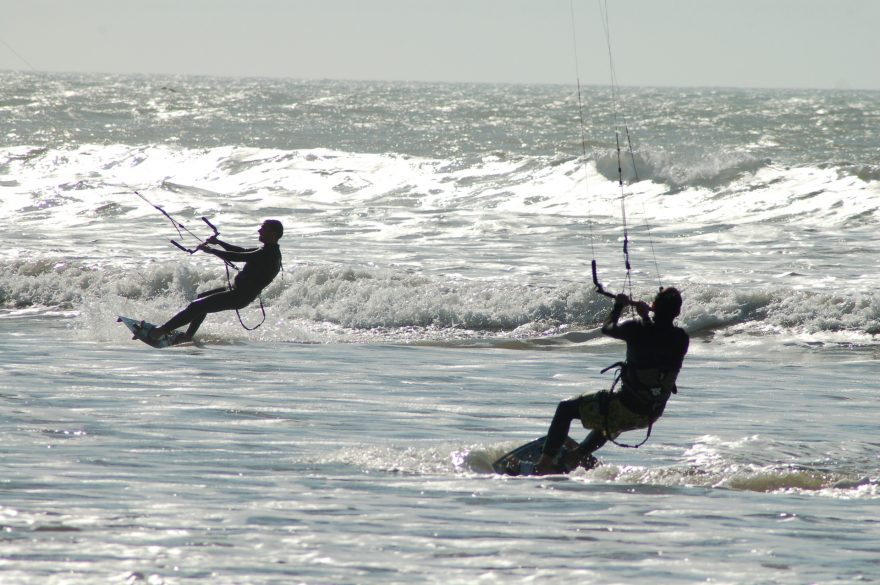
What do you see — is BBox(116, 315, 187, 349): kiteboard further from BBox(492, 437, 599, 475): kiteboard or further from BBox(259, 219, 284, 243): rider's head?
BBox(492, 437, 599, 475): kiteboard

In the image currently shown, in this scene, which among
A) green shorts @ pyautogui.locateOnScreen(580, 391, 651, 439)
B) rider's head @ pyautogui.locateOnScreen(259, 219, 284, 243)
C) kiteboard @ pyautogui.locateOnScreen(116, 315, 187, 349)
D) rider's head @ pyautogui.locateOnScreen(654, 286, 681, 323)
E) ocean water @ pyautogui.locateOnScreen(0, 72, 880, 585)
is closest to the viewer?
ocean water @ pyautogui.locateOnScreen(0, 72, 880, 585)

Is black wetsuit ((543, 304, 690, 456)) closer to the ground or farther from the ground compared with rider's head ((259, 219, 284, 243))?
closer to the ground

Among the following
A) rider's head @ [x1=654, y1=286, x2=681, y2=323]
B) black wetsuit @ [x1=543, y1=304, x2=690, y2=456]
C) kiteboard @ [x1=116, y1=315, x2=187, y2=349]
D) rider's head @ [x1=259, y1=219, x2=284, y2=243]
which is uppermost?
rider's head @ [x1=259, y1=219, x2=284, y2=243]

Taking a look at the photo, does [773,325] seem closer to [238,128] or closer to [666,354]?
[666,354]

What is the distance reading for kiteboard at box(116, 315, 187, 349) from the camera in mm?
13250

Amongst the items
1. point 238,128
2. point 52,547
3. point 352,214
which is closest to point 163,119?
point 238,128

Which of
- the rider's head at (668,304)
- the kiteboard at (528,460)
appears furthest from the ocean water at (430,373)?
the rider's head at (668,304)

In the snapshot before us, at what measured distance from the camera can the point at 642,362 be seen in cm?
793

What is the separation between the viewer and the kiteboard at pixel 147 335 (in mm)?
13250

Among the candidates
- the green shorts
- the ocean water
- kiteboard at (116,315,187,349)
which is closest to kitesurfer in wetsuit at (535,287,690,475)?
the green shorts

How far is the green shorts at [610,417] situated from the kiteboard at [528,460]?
0.24m

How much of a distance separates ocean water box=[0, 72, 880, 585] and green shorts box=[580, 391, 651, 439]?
325mm

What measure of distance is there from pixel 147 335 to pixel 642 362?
6946 mm

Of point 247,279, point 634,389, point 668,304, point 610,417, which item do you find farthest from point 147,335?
point 668,304
